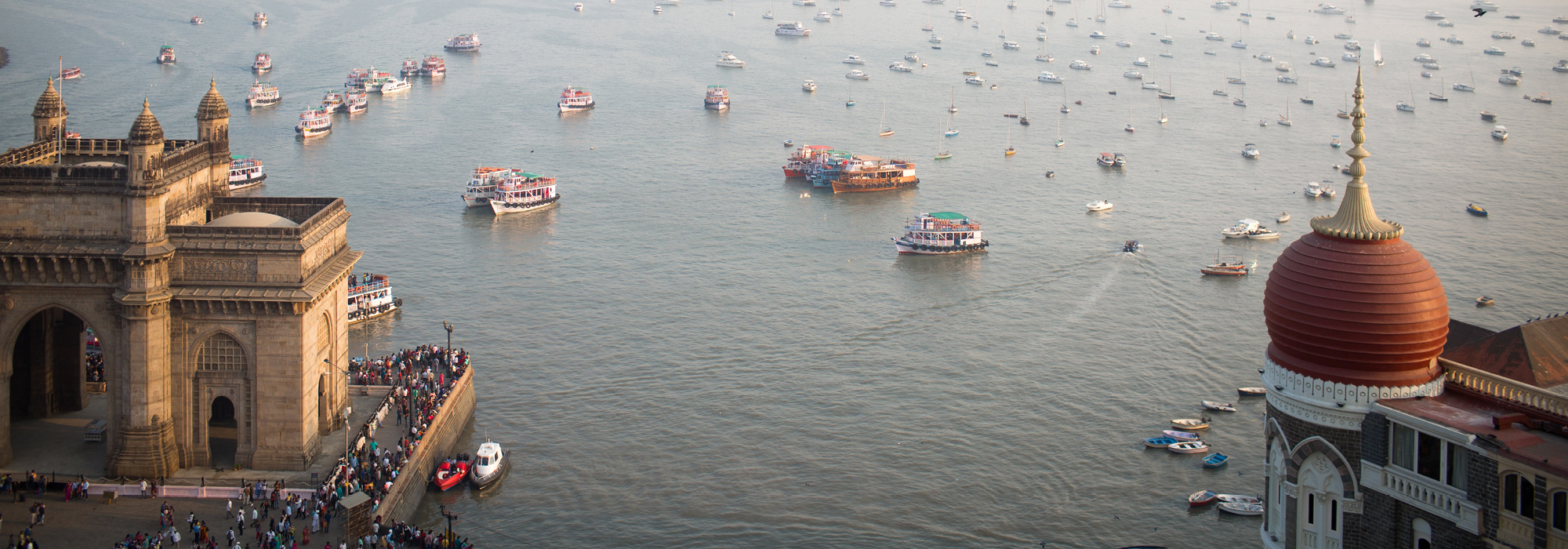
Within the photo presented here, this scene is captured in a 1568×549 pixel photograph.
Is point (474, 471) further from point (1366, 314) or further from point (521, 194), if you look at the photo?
point (521, 194)

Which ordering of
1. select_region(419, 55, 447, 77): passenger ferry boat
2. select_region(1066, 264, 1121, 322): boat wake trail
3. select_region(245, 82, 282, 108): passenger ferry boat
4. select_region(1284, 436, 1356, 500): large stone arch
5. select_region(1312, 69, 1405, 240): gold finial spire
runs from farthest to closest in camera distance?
select_region(419, 55, 447, 77): passenger ferry boat
select_region(245, 82, 282, 108): passenger ferry boat
select_region(1066, 264, 1121, 322): boat wake trail
select_region(1312, 69, 1405, 240): gold finial spire
select_region(1284, 436, 1356, 500): large stone arch

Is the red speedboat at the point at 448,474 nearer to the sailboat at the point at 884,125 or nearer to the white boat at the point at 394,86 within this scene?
the sailboat at the point at 884,125

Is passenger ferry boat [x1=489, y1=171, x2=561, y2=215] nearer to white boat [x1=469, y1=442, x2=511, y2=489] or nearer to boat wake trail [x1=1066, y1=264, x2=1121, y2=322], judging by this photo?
boat wake trail [x1=1066, y1=264, x2=1121, y2=322]

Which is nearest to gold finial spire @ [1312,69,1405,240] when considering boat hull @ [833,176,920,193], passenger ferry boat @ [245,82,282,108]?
boat hull @ [833,176,920,193]

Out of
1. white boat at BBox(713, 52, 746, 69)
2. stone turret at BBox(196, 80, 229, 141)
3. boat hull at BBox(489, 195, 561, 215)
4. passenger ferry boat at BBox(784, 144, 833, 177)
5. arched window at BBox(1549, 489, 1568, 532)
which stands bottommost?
arched window at BBox(1549, 489, 1568, 532)

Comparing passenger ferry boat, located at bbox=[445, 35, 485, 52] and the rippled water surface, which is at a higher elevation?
passenger ferry boat, located at bbox=[445, 35, 485, 52]

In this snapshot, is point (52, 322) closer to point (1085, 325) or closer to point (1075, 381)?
point (1075, 381)

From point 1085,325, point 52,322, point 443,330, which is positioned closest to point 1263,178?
point 1085,325

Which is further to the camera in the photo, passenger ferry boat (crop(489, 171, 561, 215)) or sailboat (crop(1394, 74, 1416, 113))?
sailboat (crop(1394, 74, 1416, 113))
